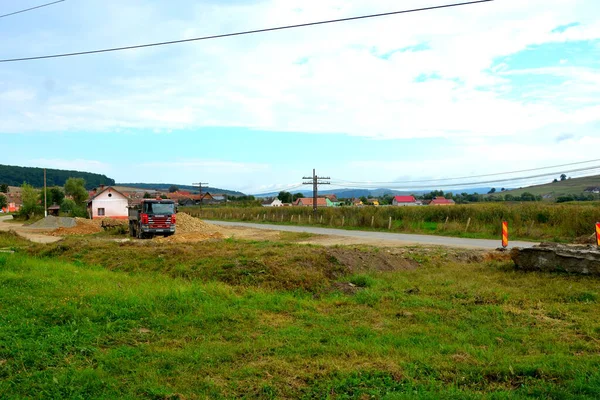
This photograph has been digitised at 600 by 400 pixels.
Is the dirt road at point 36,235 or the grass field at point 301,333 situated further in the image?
the dirt road at point 36,235

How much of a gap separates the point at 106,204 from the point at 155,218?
1765 inches

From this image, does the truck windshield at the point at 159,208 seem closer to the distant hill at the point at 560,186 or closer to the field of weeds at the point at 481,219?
the field of weeds at the point at 481,219

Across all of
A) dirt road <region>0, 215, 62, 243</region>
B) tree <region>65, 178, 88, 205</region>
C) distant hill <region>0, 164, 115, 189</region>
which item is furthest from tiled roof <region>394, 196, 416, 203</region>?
distant hill <region>0, 164, 115, 189</region>

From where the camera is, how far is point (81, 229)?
150 ft

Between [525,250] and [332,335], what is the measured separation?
24.0 feet

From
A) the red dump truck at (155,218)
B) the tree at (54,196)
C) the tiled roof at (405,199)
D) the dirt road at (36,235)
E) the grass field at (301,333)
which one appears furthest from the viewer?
the tiled roof at (405,199)

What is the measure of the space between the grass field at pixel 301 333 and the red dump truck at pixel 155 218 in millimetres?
17348

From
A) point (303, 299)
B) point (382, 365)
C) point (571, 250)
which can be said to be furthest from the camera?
point (571, 250)

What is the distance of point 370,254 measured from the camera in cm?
1386

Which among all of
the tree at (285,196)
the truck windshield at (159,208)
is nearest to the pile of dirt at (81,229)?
the truck windshield at (159,208)

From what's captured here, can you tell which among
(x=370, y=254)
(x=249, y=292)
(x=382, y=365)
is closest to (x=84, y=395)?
(x=382, y=365)

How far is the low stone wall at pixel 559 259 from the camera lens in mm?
10695

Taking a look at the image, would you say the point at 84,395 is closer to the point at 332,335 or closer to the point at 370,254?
the point at 332,335

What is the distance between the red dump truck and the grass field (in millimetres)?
17348
